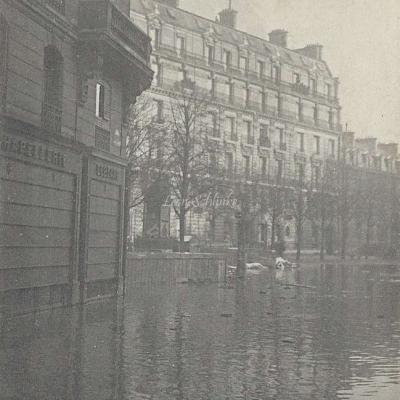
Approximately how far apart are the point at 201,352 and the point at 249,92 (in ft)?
172

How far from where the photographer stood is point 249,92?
60156mm

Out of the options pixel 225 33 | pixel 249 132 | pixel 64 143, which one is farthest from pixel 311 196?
pixel 64 143

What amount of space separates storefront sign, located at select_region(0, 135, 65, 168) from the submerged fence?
758 cm

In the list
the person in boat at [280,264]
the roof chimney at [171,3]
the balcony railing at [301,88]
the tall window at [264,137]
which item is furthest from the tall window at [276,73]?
the person in boat at [280,264]

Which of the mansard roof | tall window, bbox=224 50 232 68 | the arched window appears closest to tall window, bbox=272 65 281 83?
the mansard roof

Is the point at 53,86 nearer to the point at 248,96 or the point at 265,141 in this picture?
the point at 248,96

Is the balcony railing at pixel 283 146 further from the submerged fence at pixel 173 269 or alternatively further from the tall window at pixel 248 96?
the submerged fence at pixel 173 269

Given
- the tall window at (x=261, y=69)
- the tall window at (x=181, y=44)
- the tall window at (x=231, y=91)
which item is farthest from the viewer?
the tall window at (x=261, y=69)

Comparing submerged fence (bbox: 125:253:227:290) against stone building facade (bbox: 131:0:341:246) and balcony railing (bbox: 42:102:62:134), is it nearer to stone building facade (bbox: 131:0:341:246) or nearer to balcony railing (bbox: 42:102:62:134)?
balcony railing (bbox: 42:102:62:134)

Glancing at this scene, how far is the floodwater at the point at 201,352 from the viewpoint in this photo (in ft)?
22.5

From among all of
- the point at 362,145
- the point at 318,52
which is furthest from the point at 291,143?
the point at 362,145

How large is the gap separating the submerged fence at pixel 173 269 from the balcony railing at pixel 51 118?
754 centimetres

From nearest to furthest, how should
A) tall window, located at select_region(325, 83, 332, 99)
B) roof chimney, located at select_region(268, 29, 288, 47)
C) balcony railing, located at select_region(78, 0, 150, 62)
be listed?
balcony railing, located at select_region(78, 0, 150, 62) < roof chimney, located at select_region(268, 29, 288, 47) < tall window, located at select_region(325, 83, 332, 99)

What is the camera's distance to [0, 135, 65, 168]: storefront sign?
11008 millimetres
